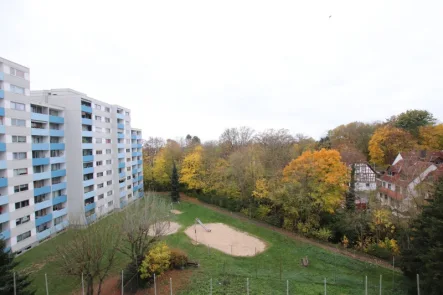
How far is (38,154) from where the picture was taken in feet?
83.1

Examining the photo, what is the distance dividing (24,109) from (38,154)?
5.23 meters

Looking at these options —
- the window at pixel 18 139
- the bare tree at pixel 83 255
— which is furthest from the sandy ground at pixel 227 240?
the window at pixel 18 139

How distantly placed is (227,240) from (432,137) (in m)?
42.2

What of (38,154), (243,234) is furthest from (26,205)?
(243,234)

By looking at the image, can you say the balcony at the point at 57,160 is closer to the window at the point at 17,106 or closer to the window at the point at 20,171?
the window at the point at 20,171

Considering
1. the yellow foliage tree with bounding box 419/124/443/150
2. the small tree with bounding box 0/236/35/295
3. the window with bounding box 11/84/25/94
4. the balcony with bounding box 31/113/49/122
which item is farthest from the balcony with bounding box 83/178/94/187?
the yellow foliage tree with bounding box 419/124/443/150

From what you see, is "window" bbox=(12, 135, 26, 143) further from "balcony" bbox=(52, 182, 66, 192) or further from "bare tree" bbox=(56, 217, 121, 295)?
"bare tree" bbox=(56, 217, 121, 295)

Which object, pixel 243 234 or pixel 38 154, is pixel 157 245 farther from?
pixel 38 154

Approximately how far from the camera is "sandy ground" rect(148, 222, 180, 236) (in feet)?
54.3

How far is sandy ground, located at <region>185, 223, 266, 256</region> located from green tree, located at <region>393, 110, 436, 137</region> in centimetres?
4088

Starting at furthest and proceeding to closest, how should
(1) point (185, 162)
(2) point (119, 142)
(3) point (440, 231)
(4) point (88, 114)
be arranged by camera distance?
1. (1) point (185, 162)
2. (2) point (119, 142)
3. (4) point (88, 114)
4. (3) point (440, 231)

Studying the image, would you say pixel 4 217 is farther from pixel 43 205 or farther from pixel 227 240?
pixel 227 240

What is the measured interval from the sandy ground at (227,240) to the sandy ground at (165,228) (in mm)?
1511

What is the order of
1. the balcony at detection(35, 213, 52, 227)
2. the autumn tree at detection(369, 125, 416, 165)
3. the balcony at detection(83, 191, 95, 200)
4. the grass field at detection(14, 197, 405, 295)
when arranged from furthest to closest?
the autumn tree at detection(369, 125, 416, 165)
the balcony at detection(83, 191, 95, 200)
the balcony at detection(35, 213, 52, 227)
the grass field at detection(14, 197, 405, 295)
